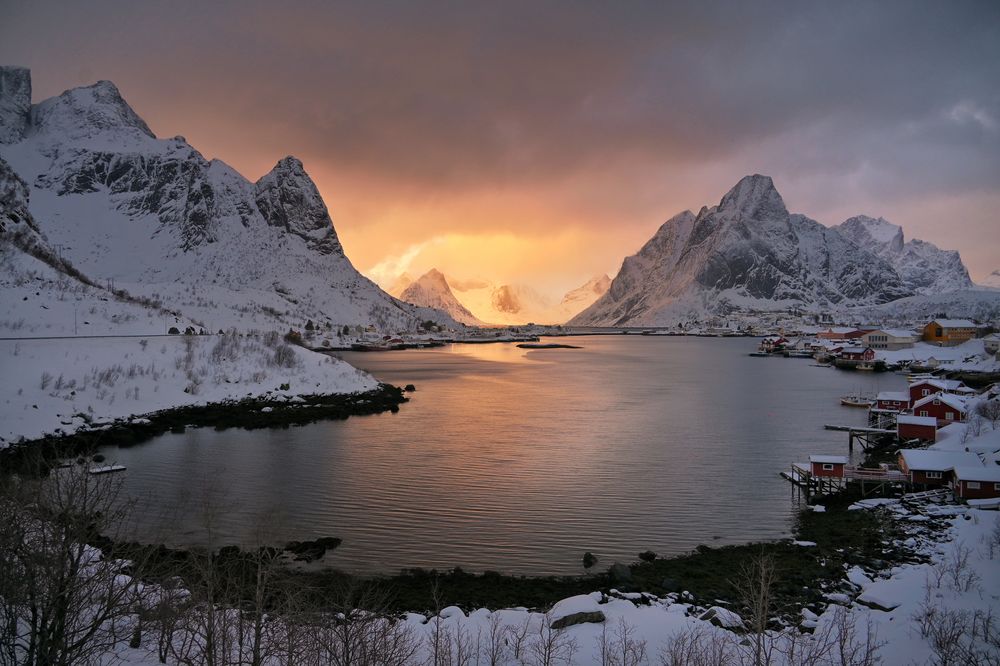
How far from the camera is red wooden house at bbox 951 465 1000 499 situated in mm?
23631

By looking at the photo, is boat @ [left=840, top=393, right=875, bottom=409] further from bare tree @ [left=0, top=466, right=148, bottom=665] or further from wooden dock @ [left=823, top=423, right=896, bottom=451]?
bare tree @ [left=0, top=466, right=148, bottom=665]

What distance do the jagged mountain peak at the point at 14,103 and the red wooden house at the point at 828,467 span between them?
21180cm

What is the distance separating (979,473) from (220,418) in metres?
43.4

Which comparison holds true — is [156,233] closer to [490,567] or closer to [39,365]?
[39,365]

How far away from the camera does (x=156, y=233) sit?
166 m

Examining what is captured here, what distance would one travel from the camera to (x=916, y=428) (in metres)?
Answer: 37.3

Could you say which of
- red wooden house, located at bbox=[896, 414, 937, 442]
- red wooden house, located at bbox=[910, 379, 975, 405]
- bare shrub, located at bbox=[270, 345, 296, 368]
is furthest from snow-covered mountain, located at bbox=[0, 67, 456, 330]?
red wooden house, located at bbox=[896, 414, 937, 442]

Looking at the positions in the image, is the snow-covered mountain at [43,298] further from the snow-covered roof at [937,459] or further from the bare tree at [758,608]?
the snow-covered roof at [937,459]

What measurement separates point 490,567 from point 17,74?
221965 mm

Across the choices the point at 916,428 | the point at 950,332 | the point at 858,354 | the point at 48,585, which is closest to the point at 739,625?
the point at 48,585

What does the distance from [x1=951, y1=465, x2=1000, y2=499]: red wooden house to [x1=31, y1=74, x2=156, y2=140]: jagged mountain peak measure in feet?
719

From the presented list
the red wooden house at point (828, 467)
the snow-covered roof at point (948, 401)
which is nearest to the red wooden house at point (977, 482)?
the red wooden house at point (828, 467)

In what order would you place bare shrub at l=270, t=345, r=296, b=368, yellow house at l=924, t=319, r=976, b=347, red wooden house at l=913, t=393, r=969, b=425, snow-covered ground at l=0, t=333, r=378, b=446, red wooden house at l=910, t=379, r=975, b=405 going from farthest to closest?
yellow house at l=924, t=319, r=976, b=347 < bare shrub at l=270, t=345, r=296, b=368 < red wooden house at l=910, t=379, r=975, b=405 < red wooden house at l=913, t=393, r=969, b=425 < snow-covered ground at l=0, t=333, r=378, b=446

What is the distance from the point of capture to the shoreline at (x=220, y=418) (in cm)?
3134
